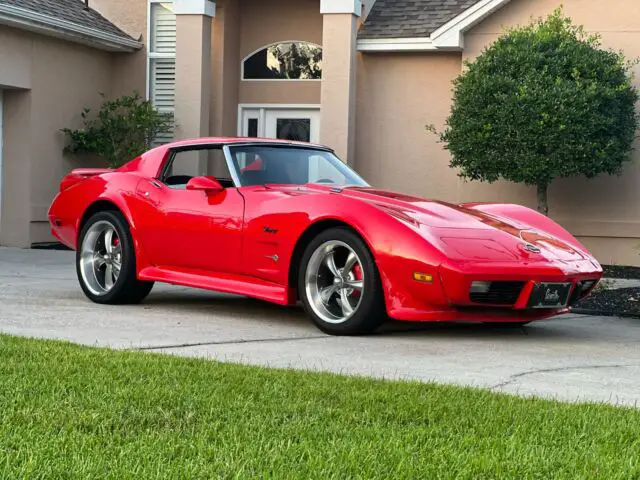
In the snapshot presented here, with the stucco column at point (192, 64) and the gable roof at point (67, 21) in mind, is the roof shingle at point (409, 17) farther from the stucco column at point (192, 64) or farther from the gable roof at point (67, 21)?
the gable roof at point (67, 21)

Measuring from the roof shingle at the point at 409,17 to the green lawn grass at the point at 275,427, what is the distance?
11189 millimetres

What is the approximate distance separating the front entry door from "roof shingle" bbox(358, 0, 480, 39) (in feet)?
5.29

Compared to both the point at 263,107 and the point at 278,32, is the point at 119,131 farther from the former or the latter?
the point at 278,32

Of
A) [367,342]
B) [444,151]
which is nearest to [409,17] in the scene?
[444,151]

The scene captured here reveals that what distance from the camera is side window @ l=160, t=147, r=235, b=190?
8500 millimetres

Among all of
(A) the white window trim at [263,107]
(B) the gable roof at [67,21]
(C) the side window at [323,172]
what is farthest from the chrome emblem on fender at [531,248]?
(A) the white window trim at [263,107]

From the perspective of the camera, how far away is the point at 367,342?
23.2 ft

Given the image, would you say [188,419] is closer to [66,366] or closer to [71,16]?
[66,366]

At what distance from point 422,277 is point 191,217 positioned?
2.08 m

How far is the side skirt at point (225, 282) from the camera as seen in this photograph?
771 centimetres

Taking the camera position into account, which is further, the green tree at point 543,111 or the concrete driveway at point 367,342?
the green tree at point 543,111

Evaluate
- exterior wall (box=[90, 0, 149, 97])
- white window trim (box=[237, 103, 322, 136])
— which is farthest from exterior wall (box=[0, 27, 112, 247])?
white window trim (box=[237, 103, 322, 136])

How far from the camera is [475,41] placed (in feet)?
51.3

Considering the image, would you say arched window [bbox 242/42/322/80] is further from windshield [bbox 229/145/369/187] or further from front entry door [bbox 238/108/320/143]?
windshield [bbox 229/145/369/187]
